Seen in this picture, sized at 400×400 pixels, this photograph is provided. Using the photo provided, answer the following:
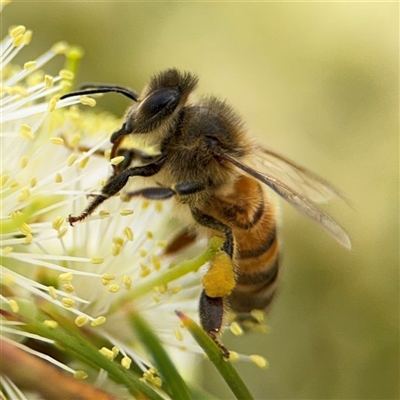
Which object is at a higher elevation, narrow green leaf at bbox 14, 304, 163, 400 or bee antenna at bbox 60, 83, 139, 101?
bee antenna at bbox 60, 83, 139, 101

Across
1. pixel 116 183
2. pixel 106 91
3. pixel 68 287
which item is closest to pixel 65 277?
pixel 68 287

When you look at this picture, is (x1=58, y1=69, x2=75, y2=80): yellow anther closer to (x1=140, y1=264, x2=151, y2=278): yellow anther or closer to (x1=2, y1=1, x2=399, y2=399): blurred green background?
(x1=140, y1=264, x2=151, y2=278): yellow anther

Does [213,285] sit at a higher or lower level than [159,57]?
lower

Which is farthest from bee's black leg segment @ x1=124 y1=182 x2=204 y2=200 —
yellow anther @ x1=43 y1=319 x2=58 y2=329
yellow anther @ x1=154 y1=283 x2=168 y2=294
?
yellow anther @ x1=43 y1=319 x2=58 y2=329

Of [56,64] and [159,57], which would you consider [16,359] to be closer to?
[56,64]

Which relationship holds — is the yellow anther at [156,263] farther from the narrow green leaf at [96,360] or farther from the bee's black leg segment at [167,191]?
the narrow green leaf at [96,360]

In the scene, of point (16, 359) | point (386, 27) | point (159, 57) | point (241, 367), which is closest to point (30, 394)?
point (16, 359)

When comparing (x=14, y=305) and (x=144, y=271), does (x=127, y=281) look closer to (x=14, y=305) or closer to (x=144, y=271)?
(x=144, y=271)
